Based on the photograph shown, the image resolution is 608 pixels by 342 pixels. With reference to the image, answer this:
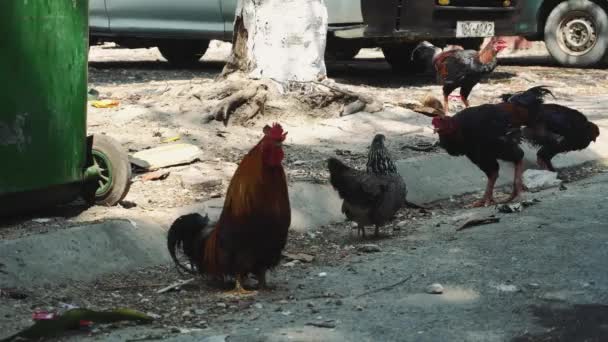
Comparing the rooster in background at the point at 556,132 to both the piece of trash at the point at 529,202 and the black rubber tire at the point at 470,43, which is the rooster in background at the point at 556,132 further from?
the black rubber tire at the point at 470,43

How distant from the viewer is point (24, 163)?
5691 mm

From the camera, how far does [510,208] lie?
720cm

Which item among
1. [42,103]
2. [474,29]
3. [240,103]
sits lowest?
[240,103]

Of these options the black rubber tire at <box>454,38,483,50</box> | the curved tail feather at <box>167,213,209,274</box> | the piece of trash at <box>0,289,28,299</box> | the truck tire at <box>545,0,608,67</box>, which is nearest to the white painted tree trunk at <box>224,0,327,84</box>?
the curved tail feather at <box>167,213,209,274</box>

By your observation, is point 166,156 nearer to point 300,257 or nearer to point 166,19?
point 300,257

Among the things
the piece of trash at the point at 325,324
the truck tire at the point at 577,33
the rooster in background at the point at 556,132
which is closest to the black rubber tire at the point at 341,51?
the truck tire at the point at 577,33

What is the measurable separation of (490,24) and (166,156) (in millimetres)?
6749

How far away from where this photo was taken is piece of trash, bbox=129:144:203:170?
24.0 feet

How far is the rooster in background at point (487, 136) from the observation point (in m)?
7.45

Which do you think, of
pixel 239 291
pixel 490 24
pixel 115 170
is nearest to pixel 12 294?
pixel 239 291

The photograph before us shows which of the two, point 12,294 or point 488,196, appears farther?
point 488,196

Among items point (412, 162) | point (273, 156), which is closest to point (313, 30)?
point (412, 162)

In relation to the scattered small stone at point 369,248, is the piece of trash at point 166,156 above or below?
above

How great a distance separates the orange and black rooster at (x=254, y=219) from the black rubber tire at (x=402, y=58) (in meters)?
9.12
